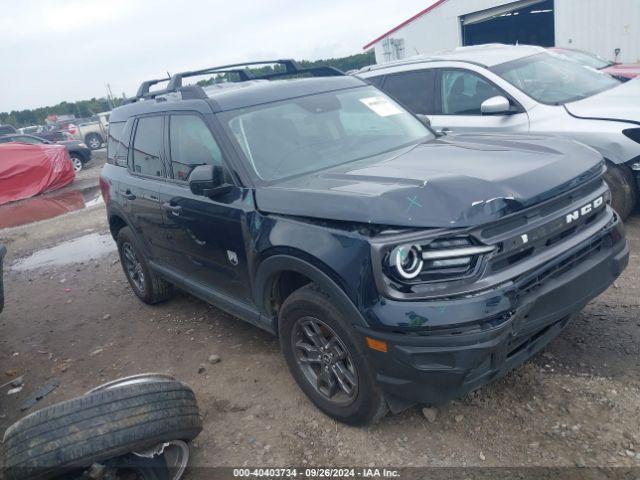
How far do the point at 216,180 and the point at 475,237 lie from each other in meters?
1.67

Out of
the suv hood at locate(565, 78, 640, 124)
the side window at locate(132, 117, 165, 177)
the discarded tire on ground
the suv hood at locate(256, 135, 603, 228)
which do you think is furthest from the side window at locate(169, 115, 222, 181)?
the suv hood at locate(565, 78, 640, 124)

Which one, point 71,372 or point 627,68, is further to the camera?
point 627,68

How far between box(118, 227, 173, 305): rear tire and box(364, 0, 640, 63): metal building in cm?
1048

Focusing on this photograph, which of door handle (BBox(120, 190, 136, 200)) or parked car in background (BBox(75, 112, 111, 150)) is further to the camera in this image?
parked car in background (BBox(75, 112, 111, 150))

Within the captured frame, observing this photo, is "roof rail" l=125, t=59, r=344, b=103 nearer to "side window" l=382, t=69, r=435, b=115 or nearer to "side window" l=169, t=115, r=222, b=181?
"side window" l=169, t=115, r=222, b=181

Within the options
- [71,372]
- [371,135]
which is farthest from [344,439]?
[71,372]

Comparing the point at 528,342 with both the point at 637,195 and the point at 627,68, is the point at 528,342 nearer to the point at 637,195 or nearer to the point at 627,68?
the point at 637,195

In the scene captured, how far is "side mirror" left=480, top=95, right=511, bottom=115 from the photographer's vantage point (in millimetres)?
5320

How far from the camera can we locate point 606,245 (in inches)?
120

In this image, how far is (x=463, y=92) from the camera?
237 inches

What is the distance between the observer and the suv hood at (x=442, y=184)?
2.46 meters

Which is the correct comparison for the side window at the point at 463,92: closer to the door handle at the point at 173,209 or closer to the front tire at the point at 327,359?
the door handle at the point at 173,209

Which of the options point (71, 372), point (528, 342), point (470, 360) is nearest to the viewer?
point (470, 360)

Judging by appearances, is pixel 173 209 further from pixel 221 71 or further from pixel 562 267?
pixel 562 267
